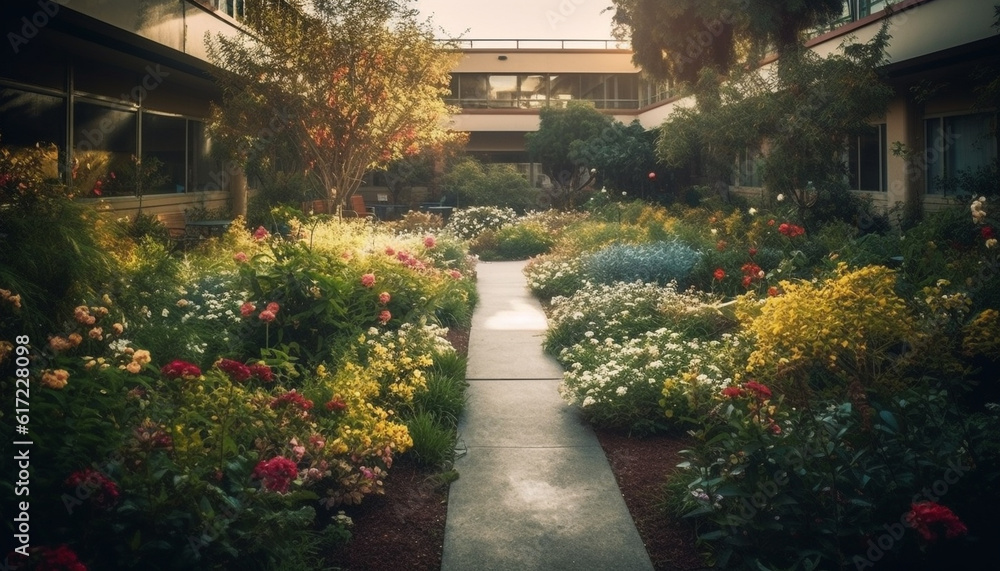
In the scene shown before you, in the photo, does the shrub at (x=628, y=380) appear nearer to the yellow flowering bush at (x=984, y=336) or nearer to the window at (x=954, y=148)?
the yellow flowering bush at (x=984, y=336)

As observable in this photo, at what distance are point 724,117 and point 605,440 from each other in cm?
1090

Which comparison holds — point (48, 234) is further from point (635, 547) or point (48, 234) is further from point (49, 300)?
point (635, 547)

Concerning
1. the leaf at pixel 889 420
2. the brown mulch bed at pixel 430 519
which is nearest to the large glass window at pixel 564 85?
the brown mulch bed at pixel 430 519

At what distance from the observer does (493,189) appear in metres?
28.6

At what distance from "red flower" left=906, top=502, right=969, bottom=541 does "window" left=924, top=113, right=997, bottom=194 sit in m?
11.2

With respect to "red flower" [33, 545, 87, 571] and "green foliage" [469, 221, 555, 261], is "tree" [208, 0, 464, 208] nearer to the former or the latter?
"green foliage" [469, 221, 555, 261]

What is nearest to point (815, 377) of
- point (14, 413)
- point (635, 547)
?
point (635, 547)

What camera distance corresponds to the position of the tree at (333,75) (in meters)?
15.1

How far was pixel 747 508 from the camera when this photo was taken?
3482 millimetres

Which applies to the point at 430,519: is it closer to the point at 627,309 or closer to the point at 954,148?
the point at 627,309

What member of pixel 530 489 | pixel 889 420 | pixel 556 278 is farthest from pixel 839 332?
pixel 556 278

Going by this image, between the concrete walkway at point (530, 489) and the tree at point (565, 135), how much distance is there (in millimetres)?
21307

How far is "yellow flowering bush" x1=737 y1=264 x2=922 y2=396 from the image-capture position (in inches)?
190

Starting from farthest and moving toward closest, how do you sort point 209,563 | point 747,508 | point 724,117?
point 724,117 → point 747,508 → point 209,563
